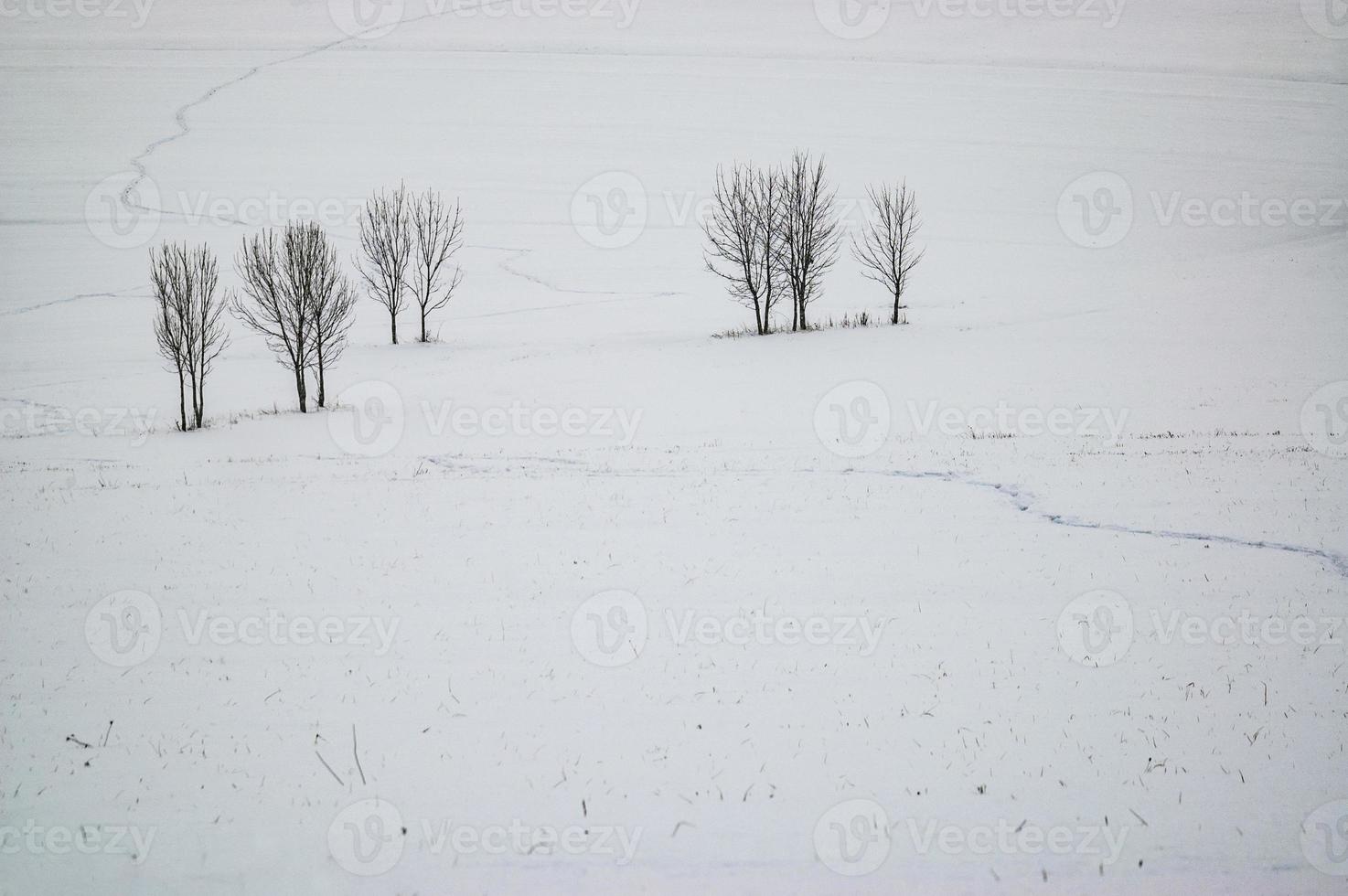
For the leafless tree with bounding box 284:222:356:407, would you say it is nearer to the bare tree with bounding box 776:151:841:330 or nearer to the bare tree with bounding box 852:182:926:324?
the bare tree with bounding box 776:151:841:330

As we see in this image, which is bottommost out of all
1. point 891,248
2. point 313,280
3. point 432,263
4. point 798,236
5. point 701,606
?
point 701,606

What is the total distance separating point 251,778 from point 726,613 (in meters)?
5.59

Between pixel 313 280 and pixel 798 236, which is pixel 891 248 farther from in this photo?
pixel 313 280

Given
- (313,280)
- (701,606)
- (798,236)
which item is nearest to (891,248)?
(798,236)

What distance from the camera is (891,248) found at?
134ft

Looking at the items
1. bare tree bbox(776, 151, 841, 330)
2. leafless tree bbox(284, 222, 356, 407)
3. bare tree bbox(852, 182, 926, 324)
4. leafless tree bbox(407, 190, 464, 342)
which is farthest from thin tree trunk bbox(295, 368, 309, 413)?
bare tree bbox(852, 182, 926, 324)

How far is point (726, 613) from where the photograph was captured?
1105 cm

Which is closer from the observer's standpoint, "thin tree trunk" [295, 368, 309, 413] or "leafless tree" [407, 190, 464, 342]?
"thin tree trunk" [295, 368, 309, 413]

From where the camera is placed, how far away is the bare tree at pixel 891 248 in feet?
133

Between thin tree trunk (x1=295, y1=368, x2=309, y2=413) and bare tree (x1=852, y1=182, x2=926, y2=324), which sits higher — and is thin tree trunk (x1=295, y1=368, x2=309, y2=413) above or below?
below

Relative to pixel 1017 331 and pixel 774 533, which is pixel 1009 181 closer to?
pixel 1017 331

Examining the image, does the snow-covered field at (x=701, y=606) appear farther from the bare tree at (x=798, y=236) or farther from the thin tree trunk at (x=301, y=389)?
the bare tree at (x=798, y=236)

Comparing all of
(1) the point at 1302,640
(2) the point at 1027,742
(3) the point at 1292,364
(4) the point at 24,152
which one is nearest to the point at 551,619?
(2) the point at 1027,742

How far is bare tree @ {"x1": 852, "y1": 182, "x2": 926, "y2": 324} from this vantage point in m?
40.7
